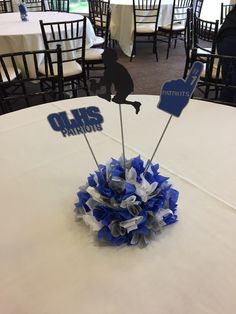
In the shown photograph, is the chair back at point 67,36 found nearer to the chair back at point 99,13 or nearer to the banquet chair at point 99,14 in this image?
the banquet chair at point 99,14

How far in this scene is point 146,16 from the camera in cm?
428

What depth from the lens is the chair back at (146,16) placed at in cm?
421

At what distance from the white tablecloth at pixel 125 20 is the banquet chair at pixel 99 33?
20 centimetres

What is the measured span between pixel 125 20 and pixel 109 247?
4241 mm

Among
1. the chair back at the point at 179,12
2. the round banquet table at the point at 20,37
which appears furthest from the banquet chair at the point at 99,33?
the chair back at the point at 179,12

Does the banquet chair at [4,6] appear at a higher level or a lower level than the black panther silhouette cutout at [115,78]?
lower

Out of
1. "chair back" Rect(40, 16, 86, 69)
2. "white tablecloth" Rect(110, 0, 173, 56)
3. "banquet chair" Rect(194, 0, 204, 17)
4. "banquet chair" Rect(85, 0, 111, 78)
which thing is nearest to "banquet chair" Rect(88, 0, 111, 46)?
"banquet chair" Rect(85, 0, 111, 78)

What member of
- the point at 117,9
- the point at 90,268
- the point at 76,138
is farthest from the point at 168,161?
the point at 117,9

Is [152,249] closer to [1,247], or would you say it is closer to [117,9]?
[1,247]

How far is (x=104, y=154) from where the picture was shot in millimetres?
1074

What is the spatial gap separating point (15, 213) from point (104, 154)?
14.7 inches

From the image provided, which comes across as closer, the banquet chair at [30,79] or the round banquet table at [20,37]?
the banquet chair at [30,79]

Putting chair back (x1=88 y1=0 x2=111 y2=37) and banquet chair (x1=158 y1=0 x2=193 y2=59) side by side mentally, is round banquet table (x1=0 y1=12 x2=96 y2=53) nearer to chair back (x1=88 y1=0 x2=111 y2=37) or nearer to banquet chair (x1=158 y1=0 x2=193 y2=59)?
chair back (x1=88 y1=0 x2=111 y2=37)

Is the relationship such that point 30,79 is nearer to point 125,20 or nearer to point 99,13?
point 99,13
